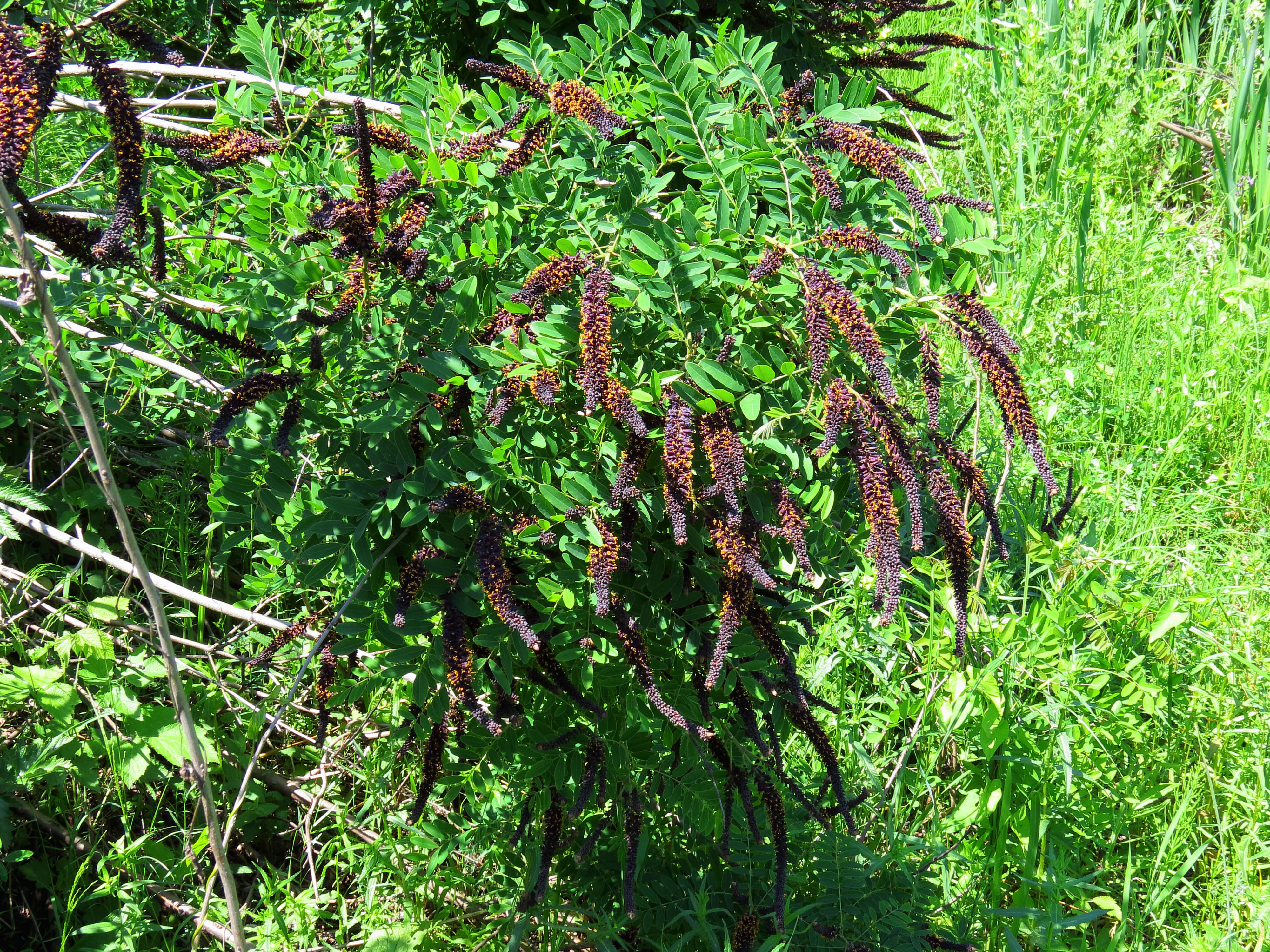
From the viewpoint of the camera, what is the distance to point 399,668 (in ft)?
6.59

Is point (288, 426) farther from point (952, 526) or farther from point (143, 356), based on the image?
point (952, 526)

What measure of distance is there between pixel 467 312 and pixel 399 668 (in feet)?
2.40

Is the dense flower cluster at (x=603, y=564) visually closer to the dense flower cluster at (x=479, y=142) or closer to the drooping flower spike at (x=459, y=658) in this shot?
the drooping flower spike at (x=459, y=658)

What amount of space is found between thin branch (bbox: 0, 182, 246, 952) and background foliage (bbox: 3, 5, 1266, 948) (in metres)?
0.61

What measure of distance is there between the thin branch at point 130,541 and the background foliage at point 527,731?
612mm

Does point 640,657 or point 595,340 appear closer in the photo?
point 595,340

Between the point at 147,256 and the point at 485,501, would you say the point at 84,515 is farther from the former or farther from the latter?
the point at 485,501

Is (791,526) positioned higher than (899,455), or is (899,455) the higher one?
(899,455)

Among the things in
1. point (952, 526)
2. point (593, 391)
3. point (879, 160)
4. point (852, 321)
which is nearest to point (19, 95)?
point (593, 391)

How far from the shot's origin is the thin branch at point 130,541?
1.11 metres

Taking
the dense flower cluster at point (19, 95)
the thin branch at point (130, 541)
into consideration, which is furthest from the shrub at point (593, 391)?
the thin branch at point (130, 541)

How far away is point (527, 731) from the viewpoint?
2.13 metres

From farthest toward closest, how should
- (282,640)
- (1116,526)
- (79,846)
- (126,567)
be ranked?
1. (1116,526)
2. (79,846)
3. (126,567)
4. (282,640)

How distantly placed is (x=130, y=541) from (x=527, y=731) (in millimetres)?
1110
